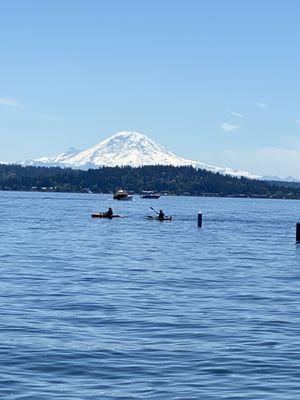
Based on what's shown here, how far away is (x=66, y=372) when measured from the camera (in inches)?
967

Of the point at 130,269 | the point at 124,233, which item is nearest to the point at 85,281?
the point at 130,269

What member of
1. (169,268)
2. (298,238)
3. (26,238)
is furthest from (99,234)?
(169,268)

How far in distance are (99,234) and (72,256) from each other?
115ft

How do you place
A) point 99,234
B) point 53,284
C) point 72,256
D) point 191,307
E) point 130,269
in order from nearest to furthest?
1. point 191,307
2. point 53,284
3. point 130,269
4. point 72,256
5. point 99,234

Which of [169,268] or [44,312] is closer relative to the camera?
[44,312]

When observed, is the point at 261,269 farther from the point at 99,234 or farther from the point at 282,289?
the point at 99,234

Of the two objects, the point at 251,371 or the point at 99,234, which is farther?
the point at 99,234

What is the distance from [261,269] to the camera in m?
58.6

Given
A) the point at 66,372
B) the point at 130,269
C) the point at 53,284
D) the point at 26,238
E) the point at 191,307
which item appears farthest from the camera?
the point at 26,238

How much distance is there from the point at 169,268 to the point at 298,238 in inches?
1554

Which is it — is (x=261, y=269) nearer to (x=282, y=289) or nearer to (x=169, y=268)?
(x=169, y=268)

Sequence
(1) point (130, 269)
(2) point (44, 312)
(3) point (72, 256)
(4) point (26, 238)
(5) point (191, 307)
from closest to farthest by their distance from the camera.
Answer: (2) point (44, 312) < (5) point (191, 307) < (1) point (130, 269) < (3) point (72, 256) < (4) point (26, 238)

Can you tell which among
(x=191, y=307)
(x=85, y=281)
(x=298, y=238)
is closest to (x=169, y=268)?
(x=85, y=281)

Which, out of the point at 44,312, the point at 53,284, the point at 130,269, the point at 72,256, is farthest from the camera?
the point at 72,256
